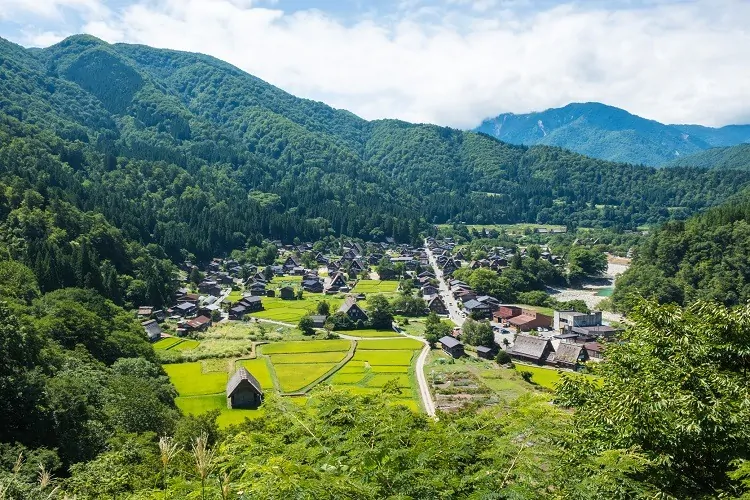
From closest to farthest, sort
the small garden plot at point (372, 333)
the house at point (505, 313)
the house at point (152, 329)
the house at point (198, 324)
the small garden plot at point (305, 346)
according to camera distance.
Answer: the small garden plot at point (305, 346) < the house at point (152, 329) < the small garden plot at point (372, 333) < the house at point (198, 324) < the house at point (505, 313)

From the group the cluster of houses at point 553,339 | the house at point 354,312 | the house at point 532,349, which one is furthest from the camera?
the house at point 354,312

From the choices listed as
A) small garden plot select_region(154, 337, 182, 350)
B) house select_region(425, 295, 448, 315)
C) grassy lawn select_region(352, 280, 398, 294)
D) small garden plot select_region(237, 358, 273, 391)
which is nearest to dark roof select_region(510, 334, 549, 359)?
house select_region(425, 295, 448, 315)

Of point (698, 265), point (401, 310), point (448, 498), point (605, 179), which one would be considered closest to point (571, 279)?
point (698, 265)

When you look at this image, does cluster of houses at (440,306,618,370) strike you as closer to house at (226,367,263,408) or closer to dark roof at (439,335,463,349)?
dark roof at (439,335,463,349)

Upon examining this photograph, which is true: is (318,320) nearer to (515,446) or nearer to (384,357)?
(384,357)

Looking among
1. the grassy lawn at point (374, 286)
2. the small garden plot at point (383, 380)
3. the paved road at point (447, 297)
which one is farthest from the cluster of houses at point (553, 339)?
the grassy lawn at point (374, 286)

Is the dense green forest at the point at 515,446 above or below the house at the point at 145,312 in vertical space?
above

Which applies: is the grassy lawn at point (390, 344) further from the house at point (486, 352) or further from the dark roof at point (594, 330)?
the dark roof at point (594, 330)
